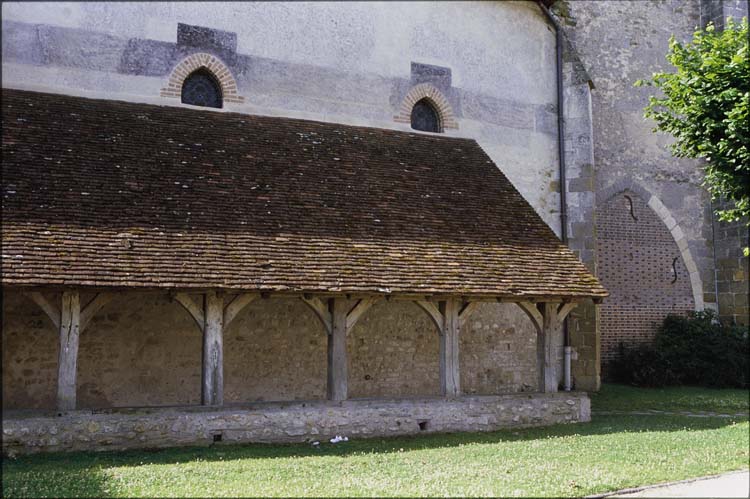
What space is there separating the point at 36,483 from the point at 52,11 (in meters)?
8.12

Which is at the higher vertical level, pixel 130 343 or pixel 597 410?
pixel 130 343

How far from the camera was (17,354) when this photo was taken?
36.4 feet


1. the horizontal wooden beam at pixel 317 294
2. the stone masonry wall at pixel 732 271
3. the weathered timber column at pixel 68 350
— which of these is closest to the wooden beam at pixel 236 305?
the horizontal wooden beam at pixel 317 294

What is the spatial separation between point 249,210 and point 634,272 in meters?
10.4

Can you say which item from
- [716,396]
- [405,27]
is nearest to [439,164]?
[405,27]

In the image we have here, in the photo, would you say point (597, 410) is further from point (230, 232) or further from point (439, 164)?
point (230, 232)

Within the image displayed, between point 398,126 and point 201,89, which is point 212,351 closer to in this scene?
point 201,89

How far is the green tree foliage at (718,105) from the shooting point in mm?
10867

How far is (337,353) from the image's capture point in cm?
1102

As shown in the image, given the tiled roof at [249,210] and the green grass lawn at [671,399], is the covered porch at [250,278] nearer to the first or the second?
the tiled roof at [249,210]

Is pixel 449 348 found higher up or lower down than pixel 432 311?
lower down

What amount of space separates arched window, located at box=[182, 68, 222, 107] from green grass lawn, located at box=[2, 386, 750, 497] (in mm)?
6406

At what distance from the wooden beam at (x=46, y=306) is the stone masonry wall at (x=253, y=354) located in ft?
2.75

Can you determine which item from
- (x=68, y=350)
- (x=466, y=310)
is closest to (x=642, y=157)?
(x=466, y=310)
